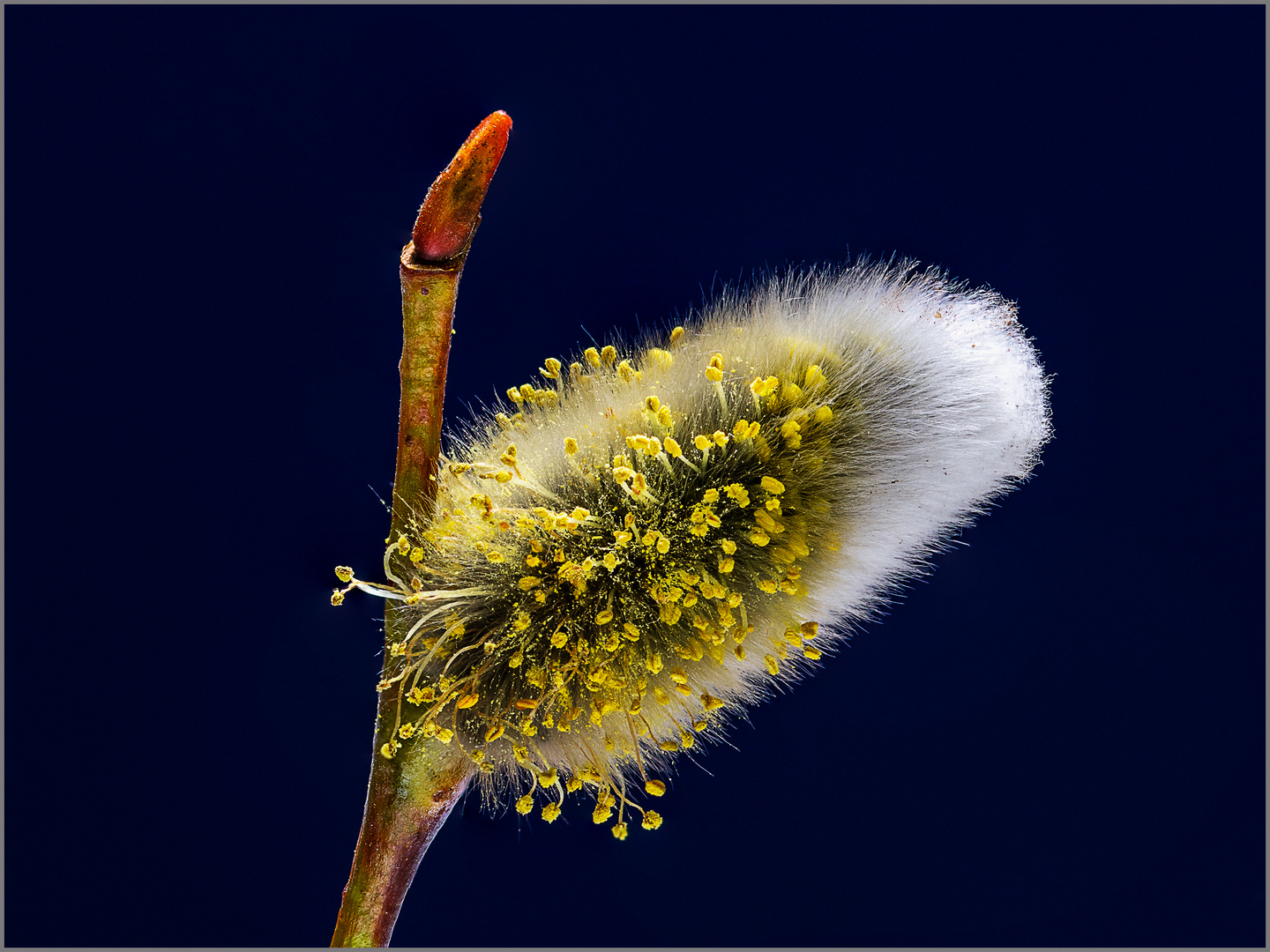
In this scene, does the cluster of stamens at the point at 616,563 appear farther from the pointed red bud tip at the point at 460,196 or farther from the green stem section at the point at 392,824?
the pointed red bud tip at the point at 460,196

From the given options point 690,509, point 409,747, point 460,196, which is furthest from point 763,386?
point 409,747

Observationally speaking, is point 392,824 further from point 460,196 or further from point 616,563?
point 460,196

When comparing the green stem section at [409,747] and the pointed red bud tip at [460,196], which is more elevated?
the pointed red bud tip at [460,196]

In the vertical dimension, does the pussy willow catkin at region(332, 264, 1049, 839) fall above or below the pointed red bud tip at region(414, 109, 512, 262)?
below

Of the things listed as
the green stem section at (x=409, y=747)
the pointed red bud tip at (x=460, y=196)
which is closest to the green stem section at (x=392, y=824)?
the green stem section at (x=409, y=747)

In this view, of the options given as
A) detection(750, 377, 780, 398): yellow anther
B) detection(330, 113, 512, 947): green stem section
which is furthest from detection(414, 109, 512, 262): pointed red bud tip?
detection(750, 377, 780, 398): yellow anther

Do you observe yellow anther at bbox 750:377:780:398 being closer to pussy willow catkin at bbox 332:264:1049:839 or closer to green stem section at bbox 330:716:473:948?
pussy willow catkin at bbox 332:264:1049:839
